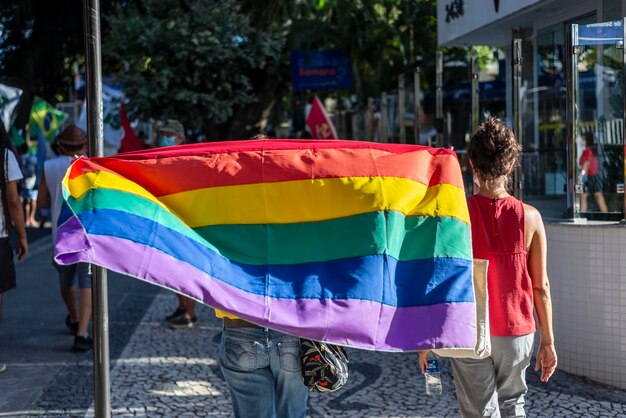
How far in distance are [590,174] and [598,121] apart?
2.83 feet

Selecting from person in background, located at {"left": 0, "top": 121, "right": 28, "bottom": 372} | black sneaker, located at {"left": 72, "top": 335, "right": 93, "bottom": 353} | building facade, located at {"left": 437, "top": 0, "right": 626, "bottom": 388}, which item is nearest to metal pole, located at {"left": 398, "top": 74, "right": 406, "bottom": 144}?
building facade, located at {"left": 437, "top": 0, "right": 626, "bottom": 388}

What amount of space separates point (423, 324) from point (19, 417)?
3.28 m

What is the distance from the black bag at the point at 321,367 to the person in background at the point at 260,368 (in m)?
0.05

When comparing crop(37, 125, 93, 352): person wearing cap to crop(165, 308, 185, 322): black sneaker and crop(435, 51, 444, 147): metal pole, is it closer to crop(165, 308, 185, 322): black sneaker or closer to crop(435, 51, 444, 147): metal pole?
crop(165, 308, 185, 322): black sneaker

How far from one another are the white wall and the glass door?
36 cm

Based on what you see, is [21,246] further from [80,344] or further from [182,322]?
[182,322]

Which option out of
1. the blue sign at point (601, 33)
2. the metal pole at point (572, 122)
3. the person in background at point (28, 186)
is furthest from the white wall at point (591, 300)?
the person in background at point (28, 186)

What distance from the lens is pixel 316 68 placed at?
55.2 feet

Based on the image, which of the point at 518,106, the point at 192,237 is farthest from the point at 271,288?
the point at 518,106

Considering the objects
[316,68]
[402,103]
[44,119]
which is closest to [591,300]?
[402,103]

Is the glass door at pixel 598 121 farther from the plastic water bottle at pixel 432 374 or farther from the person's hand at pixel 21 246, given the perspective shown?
the person's hand at pixel 21 246

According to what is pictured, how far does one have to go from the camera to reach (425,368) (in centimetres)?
394

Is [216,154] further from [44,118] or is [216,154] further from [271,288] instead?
[44,118]

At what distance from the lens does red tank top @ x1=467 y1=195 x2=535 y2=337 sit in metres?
3.90
